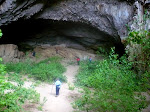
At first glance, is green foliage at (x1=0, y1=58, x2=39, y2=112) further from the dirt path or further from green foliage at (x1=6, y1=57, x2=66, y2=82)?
green foliage at (x1=6, y1=57, x2=66, y2=82)

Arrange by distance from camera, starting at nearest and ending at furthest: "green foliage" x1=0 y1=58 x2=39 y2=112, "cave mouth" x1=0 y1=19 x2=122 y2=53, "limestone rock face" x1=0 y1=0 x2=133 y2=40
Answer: "green foliage" x1=0 y1=58 x2=39 y2=112
"limestone rock face" x1=0 y1=0 x2=133 y2=40
"cave mouth" x1=0 y1=19 x2=122 y2=53

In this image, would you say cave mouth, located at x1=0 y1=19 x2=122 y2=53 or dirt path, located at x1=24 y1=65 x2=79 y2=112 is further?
cave mouth, located at x1=0 y1=19 x2=122 y2=53

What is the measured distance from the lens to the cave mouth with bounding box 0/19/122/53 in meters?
13.8

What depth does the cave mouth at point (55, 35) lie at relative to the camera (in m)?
13.8

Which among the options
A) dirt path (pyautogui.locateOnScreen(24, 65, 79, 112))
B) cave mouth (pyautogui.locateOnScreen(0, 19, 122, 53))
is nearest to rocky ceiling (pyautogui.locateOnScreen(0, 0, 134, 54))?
cave mouth (pyautogui.locateOnScreen(0, 19, 122, 53))

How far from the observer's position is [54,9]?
38.9 ft

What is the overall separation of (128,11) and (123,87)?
21.8 feet

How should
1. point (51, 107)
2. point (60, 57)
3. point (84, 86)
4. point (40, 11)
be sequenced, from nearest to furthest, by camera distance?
1. point (51, 107)
2. point (84, 86)
3. point (40, 11)
4. point (60, 57)

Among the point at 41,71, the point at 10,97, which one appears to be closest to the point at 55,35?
the point at 41,71

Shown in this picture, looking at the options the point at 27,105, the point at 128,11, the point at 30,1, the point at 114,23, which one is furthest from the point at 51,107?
the point at 128,11

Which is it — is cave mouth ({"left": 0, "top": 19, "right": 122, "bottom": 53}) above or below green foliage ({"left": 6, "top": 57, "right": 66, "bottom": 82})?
above

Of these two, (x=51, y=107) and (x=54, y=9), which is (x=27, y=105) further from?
(x=54, y=9)

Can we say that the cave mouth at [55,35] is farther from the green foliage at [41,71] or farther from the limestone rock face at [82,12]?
the green foliage at [41,71]

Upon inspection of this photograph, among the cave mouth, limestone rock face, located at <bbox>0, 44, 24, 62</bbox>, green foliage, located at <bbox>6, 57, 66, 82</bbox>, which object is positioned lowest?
green foliage, located at <bbox>6, 57, 66, 82</bbox>
